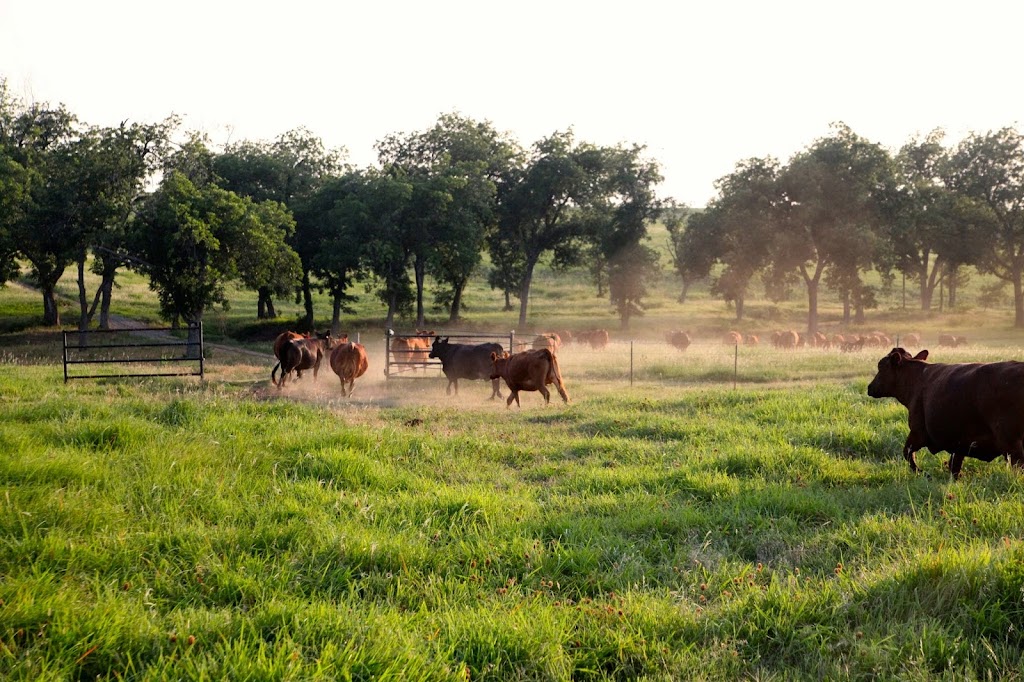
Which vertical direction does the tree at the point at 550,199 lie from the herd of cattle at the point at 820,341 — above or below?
above

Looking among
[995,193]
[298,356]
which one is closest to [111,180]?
[298,356]

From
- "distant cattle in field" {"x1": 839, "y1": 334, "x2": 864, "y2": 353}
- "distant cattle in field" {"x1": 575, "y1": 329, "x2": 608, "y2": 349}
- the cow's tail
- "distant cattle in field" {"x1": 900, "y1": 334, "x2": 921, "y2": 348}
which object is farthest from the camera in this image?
"distant cattle in field" {"x1": 575, "y1": 329, "x2": 608, "y2": 349}

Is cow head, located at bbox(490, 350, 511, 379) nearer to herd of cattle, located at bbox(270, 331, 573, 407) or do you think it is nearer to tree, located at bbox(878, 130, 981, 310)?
herd of cattle, located at bbox(270, 331, 573, 407)

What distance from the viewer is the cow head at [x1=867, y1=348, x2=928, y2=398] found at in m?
9.36

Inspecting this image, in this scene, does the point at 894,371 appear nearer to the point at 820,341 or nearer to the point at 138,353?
the point at 138,353

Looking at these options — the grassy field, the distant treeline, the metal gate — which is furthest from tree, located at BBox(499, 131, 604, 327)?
the grassy field

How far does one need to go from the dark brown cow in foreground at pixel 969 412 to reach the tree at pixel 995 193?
48310 millimetres

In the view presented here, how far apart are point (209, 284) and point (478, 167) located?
19.3 meters

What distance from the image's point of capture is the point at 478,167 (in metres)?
44.3

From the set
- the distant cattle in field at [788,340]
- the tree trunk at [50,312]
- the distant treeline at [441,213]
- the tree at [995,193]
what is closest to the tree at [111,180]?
the distant treeline at [441,213]

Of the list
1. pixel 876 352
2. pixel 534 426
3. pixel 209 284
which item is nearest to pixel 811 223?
pixel 876 352

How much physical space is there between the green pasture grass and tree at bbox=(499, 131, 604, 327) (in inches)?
1521

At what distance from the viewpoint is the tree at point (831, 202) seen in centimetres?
4500

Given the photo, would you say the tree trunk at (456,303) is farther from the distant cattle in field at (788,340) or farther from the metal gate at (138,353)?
the distant cattle in field at (788,340)
